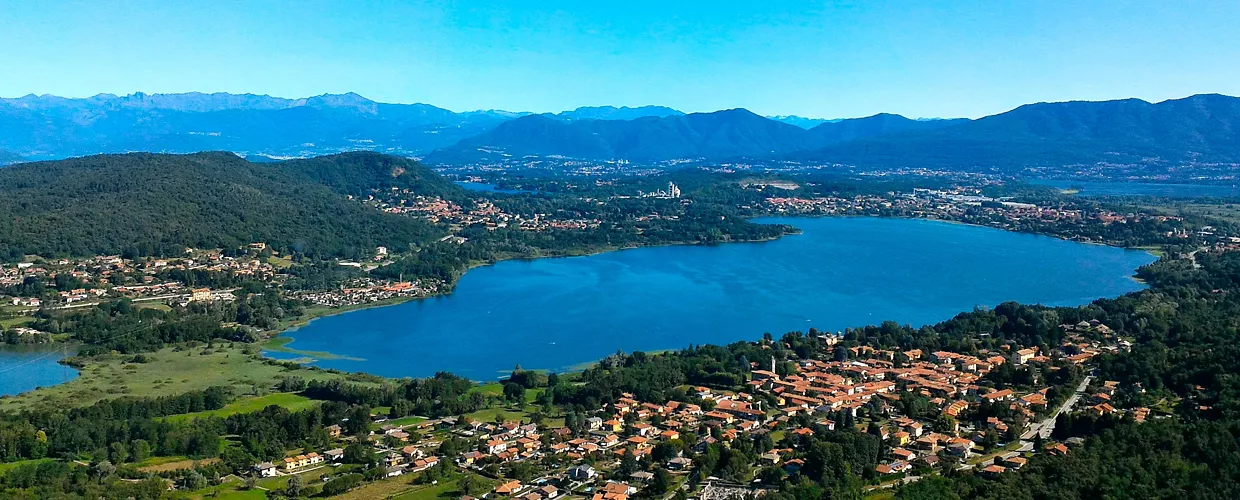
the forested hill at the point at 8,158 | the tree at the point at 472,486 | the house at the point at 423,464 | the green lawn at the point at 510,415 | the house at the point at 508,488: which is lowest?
the green lawn at the point at 510,415

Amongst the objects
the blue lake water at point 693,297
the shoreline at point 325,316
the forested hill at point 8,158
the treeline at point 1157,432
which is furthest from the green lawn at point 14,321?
the forested hill at point 8,158

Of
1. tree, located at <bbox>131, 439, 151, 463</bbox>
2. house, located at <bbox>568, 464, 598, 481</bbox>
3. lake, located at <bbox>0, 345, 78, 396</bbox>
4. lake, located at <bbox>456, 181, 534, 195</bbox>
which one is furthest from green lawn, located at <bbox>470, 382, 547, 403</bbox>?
lake, located at <bbox>456, 181, 534, 195</bbox>

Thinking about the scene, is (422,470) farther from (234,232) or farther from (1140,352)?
(234,232)

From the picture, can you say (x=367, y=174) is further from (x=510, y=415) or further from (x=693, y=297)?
(x=510, y=415)

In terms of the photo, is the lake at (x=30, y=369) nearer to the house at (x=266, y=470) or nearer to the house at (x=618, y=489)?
the house at (x=266, y=470)

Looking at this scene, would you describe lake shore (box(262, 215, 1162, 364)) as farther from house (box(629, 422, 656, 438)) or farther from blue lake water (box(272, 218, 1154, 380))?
house (box(629, 422, 656, 438))

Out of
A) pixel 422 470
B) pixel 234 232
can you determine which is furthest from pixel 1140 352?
pixel 234 232

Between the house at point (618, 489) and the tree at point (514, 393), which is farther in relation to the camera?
the tree at point (514, 393)
